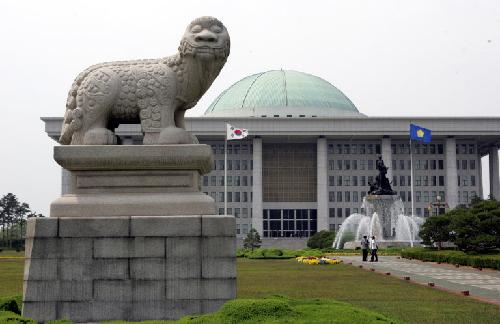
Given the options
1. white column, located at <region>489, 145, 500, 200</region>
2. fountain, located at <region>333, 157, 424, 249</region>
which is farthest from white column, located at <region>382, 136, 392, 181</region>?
fountain, located at <region>333, 157, 424, 249</region>

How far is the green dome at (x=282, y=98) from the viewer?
9975cm

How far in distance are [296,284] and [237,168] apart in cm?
8289

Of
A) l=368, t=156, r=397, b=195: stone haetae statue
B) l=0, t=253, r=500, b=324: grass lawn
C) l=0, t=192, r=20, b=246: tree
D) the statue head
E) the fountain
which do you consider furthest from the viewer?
l=0, t=192, r=20, b=246: tree

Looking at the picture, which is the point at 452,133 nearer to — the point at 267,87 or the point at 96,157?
the point at 267,87

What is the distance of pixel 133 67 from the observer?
32.8ft

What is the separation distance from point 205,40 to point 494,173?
100 m

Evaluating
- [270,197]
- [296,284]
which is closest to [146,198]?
[296,284]

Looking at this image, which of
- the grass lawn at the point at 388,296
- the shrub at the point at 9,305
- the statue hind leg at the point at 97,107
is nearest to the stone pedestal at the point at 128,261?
the shrub at the point at 9,305

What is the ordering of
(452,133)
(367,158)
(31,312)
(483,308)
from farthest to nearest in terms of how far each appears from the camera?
(367,158) < (452,133) < (483,308) < (31,312)

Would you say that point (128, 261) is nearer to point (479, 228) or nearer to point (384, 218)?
point (479, 228)

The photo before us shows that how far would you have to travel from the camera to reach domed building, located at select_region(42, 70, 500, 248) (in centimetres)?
9344

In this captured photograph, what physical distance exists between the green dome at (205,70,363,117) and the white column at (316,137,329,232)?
6.71 m

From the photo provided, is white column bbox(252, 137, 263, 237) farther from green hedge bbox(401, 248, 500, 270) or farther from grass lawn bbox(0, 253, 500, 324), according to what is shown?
grass lawn bbox(0, 253, 500, 324)

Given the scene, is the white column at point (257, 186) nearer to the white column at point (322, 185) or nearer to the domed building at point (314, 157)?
the domed building at point (314, 157)
